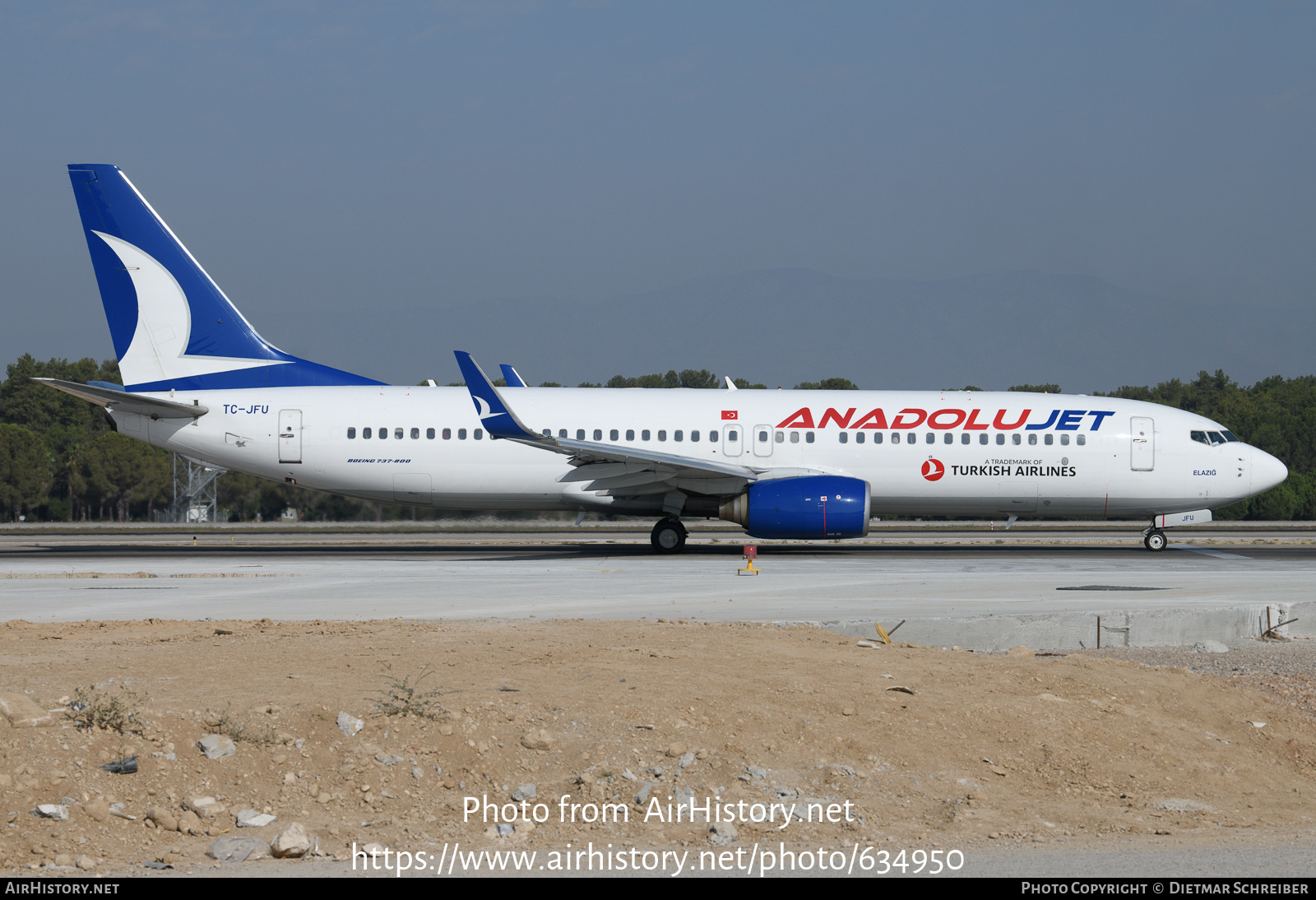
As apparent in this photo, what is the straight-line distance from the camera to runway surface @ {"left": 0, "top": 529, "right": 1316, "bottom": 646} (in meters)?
13.1

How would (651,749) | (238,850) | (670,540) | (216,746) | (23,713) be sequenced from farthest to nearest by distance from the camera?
1. (670,540)
2. (651,749)
3. (23,713)
4. (216,746)
5. (238,850)

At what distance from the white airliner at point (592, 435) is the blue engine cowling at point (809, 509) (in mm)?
1204

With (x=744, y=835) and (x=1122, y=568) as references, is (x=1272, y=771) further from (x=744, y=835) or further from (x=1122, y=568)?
(x=1122, y=568)

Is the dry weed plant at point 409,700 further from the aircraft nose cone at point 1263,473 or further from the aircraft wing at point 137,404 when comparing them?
the aircraft nose cone at point 1263,473

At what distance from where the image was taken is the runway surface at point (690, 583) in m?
13.1

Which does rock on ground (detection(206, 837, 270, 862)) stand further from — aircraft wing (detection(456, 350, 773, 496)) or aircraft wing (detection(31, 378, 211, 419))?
aircraft wing (detection(31, 378, 211, 419))

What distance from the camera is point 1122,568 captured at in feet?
65.1

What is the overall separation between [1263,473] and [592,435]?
50.9 ft

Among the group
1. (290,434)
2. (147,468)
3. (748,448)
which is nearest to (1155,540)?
(748,448)

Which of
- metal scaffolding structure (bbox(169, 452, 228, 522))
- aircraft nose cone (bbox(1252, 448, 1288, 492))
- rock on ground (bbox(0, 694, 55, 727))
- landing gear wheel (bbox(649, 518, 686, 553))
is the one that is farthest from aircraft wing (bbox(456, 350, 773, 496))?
metal scaffolding structure (bbox(169, 452, 228, 522))

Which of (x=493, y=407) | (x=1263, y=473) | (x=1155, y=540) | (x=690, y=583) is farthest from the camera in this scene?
(x=1155, y=540)

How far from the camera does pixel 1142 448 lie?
979 inches

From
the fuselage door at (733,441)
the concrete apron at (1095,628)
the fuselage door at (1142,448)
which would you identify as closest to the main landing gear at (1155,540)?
the fuselage door at (1142,448)

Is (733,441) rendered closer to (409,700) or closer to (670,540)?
(670,540)
